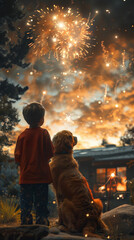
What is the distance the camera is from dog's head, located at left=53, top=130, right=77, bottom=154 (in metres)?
4.92

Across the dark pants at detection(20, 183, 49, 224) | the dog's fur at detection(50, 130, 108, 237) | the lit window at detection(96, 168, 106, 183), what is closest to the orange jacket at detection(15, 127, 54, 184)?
the dark pants at detection(20, 183, 49, 224)

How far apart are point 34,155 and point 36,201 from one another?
29.2 inches

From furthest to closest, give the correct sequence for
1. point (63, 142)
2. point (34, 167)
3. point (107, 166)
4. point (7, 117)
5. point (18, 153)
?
1. point (107, 166)
2. point (7, 117)
3. point (63, 142)
4. point (18, 153)
5. point (34, 167)

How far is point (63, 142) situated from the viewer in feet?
16.1

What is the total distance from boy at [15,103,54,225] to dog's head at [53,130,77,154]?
1.53 feet

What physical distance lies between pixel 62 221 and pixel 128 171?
1710cm

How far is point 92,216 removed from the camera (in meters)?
4.59

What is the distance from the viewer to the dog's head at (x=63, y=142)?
4.92 metres

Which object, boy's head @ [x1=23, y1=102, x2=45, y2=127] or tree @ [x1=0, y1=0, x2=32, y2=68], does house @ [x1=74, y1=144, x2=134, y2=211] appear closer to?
tree @ [x1=0, y1=0, x2=32, y2=68]

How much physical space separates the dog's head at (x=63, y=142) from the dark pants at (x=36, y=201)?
85cm

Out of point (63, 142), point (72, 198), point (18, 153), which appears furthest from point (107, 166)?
point (18, 153)

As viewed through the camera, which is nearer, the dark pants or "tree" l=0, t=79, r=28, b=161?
the dark pants

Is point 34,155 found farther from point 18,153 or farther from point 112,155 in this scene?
point 112,155

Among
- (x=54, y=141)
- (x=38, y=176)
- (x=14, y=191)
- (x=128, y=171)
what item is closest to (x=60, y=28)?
(x=54, y=141)
